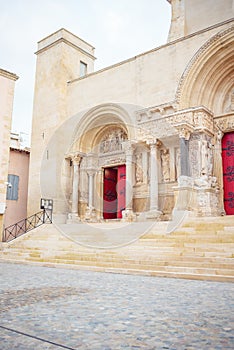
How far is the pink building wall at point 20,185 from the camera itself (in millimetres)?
15688

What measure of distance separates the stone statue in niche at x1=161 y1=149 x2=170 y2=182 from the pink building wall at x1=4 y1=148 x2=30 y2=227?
767 centimetres

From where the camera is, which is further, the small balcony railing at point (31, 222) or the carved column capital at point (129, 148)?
the small balcony railing at point (31, 222)

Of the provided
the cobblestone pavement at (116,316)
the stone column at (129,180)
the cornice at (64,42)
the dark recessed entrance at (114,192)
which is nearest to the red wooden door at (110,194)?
the dark recessed entrance at (114,192)

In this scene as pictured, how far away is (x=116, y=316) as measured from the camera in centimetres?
284

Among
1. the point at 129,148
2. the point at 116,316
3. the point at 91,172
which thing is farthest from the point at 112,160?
the point at 116,316

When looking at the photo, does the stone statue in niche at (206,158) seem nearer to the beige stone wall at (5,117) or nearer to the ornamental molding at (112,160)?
the ornamental molding at (112,160)

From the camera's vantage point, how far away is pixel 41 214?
14336 mm

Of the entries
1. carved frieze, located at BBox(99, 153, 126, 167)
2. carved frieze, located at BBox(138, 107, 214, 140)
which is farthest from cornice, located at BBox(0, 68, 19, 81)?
carved frieze, located at BBox(138, 107, 214, 140)

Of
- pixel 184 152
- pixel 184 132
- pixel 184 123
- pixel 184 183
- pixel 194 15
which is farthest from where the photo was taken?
pixel 194 15

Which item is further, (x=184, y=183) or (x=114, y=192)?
(x=114, y=192)

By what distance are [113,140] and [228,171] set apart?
5.43 meters

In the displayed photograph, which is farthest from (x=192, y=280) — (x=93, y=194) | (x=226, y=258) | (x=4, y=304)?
(x=93, y=194)

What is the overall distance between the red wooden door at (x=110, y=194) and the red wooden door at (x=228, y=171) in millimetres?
5156

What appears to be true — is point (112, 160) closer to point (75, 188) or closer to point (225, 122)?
point (75, 188)
